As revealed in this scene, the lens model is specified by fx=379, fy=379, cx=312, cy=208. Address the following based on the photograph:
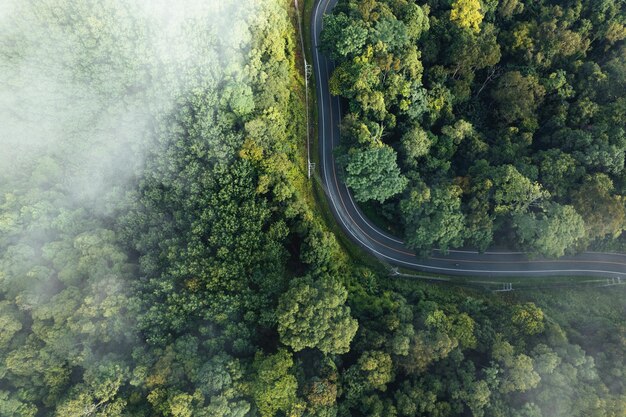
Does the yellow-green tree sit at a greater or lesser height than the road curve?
greater

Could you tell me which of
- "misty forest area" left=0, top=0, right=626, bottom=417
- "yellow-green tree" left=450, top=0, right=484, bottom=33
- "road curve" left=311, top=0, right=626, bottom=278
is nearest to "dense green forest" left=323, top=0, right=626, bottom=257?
"yellow-green tree" left=450, top=0, right=484, bottom=33

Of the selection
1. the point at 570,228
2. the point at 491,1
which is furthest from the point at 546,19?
the point at 570,228

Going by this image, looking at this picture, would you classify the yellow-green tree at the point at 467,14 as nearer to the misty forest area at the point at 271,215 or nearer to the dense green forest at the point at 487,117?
the dense green forest at the point at 487,117

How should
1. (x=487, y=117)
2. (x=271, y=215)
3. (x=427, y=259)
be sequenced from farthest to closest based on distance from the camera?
(x=487, y=117) → (x=427, y=259) → (x=271, y=215)

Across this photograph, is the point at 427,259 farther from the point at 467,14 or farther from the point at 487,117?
the point at 467,14

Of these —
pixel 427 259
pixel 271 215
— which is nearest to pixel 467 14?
pixel 427 259

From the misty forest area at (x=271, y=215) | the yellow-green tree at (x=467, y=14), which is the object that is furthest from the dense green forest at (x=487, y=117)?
the misty forest area at (x=271, y=215)

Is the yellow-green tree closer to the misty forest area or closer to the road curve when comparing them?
the misty forest area
